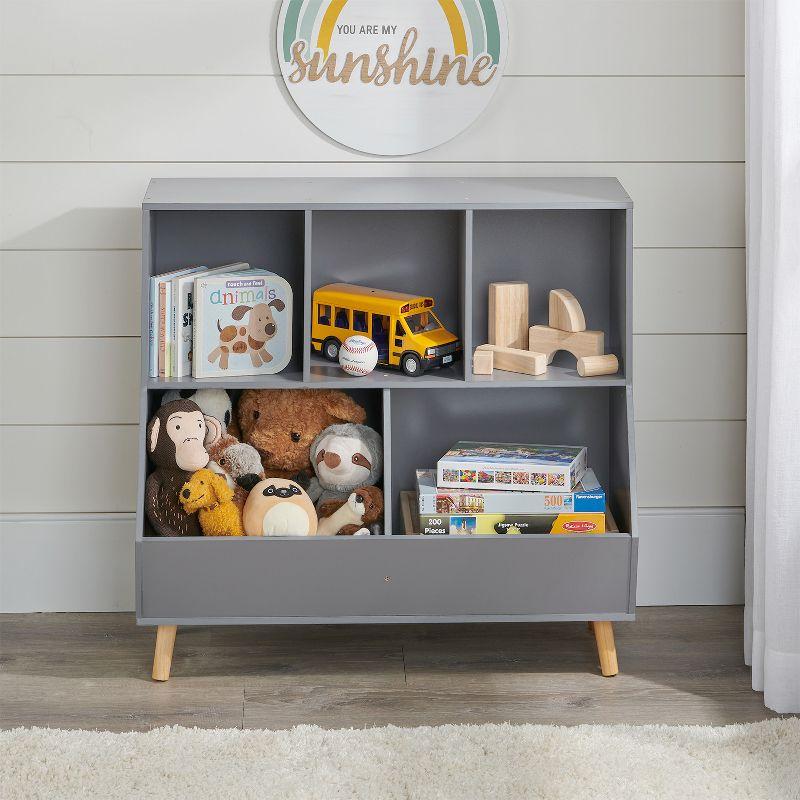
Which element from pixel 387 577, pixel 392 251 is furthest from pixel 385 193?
pixel 387 577

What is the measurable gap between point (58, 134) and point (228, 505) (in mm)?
907

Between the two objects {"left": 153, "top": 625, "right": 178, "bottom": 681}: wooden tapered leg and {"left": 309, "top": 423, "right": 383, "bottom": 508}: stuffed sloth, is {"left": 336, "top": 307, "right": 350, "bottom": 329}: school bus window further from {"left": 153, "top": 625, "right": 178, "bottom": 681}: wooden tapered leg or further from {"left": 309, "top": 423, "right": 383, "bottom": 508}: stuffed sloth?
{"left": 153, "top": 625, "right": 178, "bottom": 681}: wooden tapered leg

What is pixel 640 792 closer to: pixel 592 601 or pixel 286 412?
pixel 592 601

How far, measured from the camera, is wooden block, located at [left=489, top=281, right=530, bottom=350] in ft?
6.89

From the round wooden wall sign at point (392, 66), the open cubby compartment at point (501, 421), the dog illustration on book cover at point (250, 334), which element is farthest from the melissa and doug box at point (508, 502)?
the round wooden wall sign at point (392, 66)

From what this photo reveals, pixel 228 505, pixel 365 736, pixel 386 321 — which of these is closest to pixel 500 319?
pixel 386 321

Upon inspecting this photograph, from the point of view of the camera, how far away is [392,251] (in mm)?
2174

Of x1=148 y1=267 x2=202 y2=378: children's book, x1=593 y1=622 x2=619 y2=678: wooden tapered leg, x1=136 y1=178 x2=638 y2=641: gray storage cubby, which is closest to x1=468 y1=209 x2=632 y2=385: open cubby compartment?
x1=136 y1=178 x2=638 y2=641: gray storage cubby

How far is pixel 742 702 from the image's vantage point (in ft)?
6.27

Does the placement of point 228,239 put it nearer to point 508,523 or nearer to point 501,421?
point 501,421

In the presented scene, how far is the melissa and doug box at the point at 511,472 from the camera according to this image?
199 centimetres

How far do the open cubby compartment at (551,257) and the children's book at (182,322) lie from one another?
596mm

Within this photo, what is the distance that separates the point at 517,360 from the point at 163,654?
0.93m

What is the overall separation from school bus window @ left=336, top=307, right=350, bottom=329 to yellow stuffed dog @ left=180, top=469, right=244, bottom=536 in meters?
0.40
